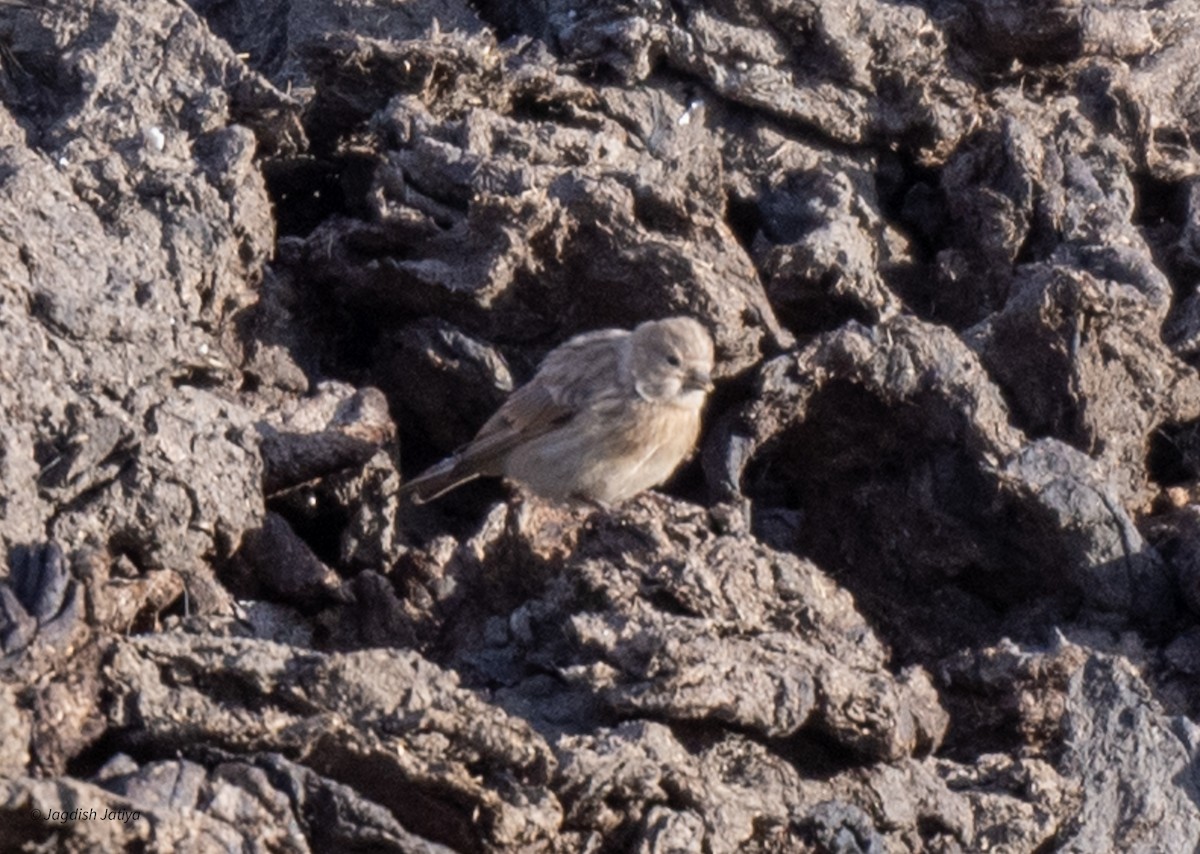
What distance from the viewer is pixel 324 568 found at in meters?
6.77

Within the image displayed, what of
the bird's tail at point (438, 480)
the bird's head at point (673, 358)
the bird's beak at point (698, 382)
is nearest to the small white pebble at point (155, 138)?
the bird's tail at point (438, 480)

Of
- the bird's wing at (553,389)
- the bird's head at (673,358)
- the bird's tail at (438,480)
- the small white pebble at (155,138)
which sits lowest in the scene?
the bird's tail at (438,480)

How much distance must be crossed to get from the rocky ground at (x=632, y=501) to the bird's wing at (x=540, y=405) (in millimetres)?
131

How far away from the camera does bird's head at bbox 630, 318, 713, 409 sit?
765cm

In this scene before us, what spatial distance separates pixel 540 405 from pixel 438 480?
55 centimetres

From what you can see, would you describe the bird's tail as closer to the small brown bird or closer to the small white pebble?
the small brown bird

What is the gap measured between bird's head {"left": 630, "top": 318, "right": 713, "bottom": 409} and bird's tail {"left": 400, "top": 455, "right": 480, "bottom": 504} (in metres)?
0.73

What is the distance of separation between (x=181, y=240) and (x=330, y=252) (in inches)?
28.1

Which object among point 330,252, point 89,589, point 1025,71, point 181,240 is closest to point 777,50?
point 1025,71

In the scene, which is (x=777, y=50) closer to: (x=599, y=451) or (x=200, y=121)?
(x=599, y=451)

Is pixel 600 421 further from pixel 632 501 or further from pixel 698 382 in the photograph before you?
pixel 632 501

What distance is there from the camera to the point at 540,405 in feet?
26.3

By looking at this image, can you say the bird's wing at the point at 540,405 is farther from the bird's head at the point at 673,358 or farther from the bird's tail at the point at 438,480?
the bird's head at the point at 673,358

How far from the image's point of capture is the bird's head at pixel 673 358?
7652 millimetres
